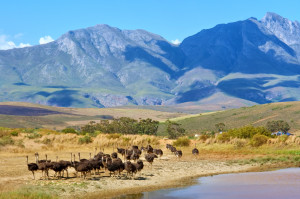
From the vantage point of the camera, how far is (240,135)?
174 ft

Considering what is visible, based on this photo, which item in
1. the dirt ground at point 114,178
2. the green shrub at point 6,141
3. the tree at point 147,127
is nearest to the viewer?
the dirt ground at point 114,178

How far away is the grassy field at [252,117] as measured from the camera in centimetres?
12812

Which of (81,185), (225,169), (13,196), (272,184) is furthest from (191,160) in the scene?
(13,196)

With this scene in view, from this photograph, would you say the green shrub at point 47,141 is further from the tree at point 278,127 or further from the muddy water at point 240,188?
the tree at point 278,127

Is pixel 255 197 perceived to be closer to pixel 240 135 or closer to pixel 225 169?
pixel 225 169

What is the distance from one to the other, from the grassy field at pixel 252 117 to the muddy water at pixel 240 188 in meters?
88.9

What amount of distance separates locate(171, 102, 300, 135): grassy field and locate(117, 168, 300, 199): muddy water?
88.9m

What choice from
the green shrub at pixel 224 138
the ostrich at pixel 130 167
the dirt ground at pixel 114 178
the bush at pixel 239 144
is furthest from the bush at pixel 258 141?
the ostrich at pixel 130 167

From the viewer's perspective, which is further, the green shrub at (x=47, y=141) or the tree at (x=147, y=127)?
the tree at (x=147, y=127)

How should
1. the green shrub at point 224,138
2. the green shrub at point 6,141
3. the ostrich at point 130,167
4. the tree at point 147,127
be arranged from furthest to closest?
1. the tree at point 147,127
2. the green shrub at point 224,138
3. the green shrub at point 6,141
4. the ostrich at point 130,167

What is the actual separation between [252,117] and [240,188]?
117857 mm

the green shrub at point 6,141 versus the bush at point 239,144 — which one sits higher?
the green shrub at point 6,141

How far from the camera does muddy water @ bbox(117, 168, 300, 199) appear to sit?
2334 cm

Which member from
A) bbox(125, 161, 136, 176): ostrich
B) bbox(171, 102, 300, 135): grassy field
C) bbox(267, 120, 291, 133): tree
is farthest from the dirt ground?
bbox(171, 102, 300, 135): grassy field
